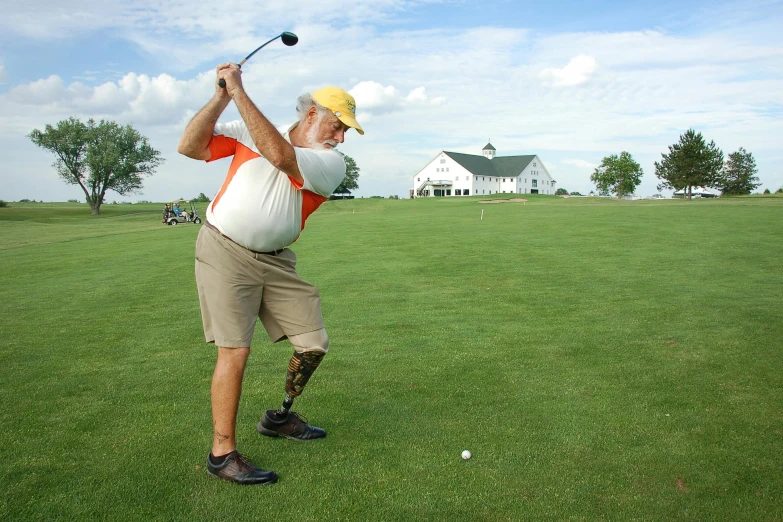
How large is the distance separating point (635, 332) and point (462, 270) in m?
6.01

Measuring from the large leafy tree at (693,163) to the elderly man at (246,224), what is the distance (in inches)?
3544

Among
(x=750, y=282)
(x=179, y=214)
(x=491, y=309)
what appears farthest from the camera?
(x=179, y=214)

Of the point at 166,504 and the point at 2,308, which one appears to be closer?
the point at 166,504

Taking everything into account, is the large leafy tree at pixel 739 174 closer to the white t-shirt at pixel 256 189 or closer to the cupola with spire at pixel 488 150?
the cupola with spire at pixel 488 150

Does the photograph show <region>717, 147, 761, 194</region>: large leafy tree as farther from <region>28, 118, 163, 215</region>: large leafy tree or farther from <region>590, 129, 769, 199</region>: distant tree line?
<region>28, 118, 163, 215</region>: large leafy tree

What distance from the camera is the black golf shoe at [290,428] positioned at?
14.1ft

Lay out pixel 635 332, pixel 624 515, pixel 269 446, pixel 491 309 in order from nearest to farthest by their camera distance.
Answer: pixel 624 515 < pixel 269 446 < pixel 635 332 < pixel 491 309

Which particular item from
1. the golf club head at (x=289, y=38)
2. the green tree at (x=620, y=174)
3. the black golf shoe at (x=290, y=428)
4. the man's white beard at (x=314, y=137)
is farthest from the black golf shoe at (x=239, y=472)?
the green tree at (x=620, y=174)

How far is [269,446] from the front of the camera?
13.8 feet

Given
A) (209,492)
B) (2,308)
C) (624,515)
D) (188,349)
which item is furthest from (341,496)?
(2,308)

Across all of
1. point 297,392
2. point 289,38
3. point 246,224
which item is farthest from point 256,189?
point 297,392

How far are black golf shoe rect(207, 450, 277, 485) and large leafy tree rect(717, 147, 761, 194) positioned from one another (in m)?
99.4

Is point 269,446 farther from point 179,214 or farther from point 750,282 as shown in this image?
point 179,214

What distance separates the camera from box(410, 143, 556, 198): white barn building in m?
109
